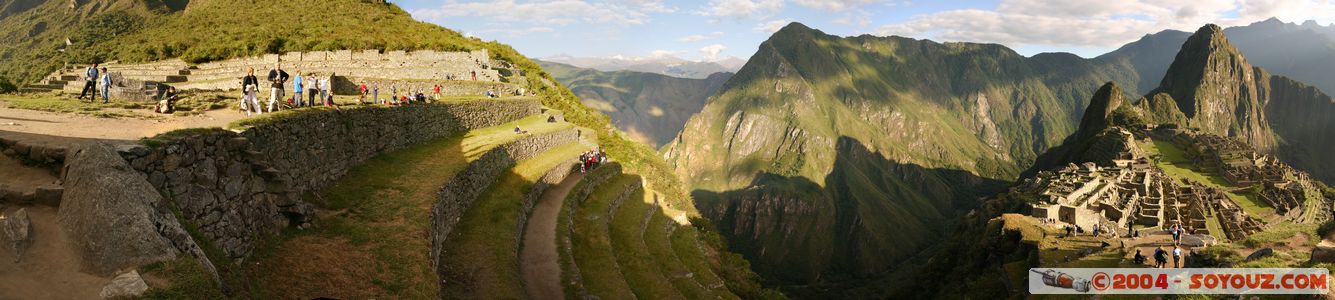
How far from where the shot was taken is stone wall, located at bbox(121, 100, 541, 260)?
11109 millimetres

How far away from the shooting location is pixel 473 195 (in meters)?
25.1

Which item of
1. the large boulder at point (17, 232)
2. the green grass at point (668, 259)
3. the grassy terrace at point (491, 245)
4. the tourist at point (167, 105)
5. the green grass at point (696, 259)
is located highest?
the tourist at point (167, 105)

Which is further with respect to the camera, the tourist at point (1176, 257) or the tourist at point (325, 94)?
the tourist at point (1176, 257)

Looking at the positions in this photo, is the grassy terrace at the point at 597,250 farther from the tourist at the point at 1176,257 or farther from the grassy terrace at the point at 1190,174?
the grassy terrace at the point at 1190,174

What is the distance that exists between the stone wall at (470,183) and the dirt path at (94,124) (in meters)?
6.57

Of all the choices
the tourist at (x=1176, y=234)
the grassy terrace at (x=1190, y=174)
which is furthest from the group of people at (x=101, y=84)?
the grassy terrace at (x=1190, y=174)

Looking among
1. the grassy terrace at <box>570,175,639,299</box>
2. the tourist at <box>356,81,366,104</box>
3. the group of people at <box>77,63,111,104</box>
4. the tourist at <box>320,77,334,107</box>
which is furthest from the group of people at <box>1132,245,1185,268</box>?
the group of people at <box>77,63,111,104</box>

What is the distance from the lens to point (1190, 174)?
100750 millimetres

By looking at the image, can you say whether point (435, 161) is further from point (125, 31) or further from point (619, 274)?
point (125, 31)

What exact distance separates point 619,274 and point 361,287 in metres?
11.3

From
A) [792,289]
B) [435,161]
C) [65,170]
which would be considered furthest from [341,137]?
[792,289]

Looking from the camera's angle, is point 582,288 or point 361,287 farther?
A: point 582,288

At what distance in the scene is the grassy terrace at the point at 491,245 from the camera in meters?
18.2

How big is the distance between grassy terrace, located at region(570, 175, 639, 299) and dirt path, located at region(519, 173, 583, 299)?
1.24m
